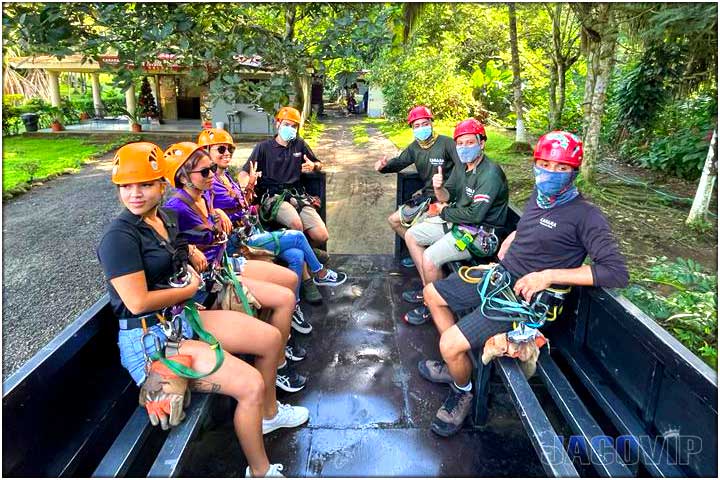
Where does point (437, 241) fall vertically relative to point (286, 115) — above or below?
below

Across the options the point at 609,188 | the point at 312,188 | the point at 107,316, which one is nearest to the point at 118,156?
the point at 107,316

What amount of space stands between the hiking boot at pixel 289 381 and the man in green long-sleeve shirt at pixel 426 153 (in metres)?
2.28

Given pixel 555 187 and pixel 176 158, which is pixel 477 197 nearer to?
pixel 555 187

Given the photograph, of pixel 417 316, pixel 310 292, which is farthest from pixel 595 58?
pixel 310 292

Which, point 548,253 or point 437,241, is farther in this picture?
point 437,241

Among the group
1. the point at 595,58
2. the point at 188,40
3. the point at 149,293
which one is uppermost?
the point at 595,58

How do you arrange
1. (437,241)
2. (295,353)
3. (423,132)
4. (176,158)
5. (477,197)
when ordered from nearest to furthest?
1. (176,158)
2. (295,353)
3. (477,197)
4. (437,241)
5. (423,132)

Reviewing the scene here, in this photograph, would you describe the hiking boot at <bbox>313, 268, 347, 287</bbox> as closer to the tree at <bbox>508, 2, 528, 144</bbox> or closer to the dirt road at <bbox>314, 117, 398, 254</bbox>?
the dirt road at <bbox>314, 117, 398, 254</bbox>

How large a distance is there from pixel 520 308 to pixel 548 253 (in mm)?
365

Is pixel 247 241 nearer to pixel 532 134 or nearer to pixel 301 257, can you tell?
pixel 301 257

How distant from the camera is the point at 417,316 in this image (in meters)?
4.02

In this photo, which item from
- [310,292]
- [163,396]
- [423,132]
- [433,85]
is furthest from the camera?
[433,85]

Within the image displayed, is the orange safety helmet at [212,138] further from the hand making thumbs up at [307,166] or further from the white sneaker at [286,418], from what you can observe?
the white sneaker at [286,418]

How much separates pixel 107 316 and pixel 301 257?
6.22 ft
